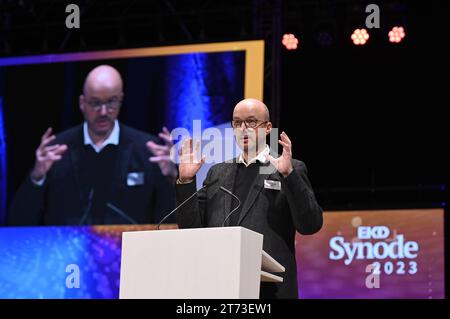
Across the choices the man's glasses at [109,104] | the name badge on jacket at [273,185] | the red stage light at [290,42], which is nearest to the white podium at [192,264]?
the name badge on jacket at [273,185]

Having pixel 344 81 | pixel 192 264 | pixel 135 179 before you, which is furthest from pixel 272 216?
pixel 344 81

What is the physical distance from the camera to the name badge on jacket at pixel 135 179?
7.31 metres

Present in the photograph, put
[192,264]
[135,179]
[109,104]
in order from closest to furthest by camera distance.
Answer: [192,264]
[135,179]
[109,104]

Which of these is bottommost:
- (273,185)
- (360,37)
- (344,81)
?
(273,185)

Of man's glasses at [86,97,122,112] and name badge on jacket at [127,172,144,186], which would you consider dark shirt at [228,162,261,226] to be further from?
man's glasses at [86,97,122,112]

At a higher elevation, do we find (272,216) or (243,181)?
(243,181)

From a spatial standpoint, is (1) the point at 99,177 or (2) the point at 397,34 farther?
(2) the point at 397,34

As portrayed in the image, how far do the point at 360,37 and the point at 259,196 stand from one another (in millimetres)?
4796

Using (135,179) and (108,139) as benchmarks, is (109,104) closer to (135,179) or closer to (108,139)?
(108,139)

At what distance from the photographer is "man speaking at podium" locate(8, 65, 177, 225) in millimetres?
7270

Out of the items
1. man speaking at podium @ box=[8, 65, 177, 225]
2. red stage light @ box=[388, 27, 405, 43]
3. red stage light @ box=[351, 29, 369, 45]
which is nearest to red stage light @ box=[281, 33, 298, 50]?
red stage light @ box=[351, 29, 369, 45]

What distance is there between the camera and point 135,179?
7324 millimetres

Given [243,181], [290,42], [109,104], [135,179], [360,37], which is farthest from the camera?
[290,42]

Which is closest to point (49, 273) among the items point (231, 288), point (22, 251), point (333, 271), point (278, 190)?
point (22, 251)
